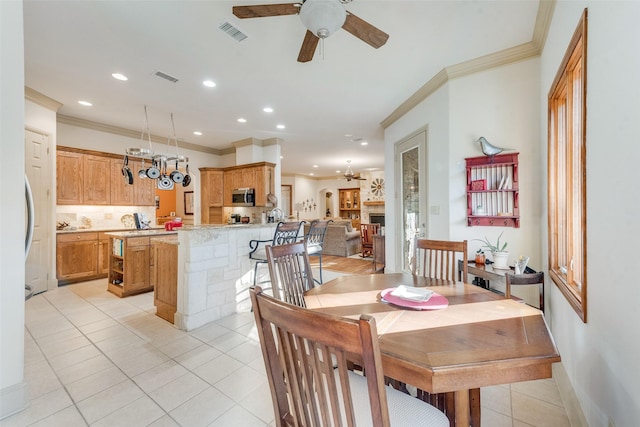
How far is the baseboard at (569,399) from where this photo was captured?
148 cm

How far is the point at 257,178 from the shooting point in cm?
579

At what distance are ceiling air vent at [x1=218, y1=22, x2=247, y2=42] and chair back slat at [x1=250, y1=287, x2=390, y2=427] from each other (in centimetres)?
245

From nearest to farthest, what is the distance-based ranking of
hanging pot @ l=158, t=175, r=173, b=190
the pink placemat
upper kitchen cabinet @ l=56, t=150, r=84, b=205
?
1. the pink placemat
2. hanging pot @ l=158, t=175, r=173, b=190
3. upper kitchen cabinet @ l=56, t=150, r=84, b=205

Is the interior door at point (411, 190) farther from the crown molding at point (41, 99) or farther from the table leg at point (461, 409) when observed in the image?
the crown molding at point (41, 99)

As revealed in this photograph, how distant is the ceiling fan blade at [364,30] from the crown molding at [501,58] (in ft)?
4.25

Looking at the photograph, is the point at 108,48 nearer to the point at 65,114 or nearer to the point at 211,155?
the point at 65,114

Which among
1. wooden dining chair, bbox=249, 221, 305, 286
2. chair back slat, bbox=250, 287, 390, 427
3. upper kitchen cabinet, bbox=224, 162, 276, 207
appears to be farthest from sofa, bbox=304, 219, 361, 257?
chair back slat, bbox=250, 287, 390, 427

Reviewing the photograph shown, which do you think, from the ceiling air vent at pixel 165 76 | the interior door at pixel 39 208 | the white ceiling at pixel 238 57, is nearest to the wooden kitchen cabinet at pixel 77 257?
the interior door at pixel 39 208

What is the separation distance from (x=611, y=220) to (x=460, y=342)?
0.91m

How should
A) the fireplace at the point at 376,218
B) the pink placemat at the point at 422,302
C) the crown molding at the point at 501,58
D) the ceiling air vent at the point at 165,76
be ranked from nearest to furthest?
the pink placemat at the point at 422,302
the crown molding at the point at 501,58
the ceiling air vent at the point at 165,76
the fireplace at the point at 376,218

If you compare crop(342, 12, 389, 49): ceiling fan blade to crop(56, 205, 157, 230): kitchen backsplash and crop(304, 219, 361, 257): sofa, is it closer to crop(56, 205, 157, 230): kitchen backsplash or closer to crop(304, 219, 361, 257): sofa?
crop(304, 219, 361, 257): sofa

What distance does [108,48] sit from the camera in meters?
2.63

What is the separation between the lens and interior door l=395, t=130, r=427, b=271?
3529 mm

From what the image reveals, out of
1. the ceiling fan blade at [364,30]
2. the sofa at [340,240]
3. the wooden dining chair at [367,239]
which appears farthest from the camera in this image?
the sofa at [340,240]
